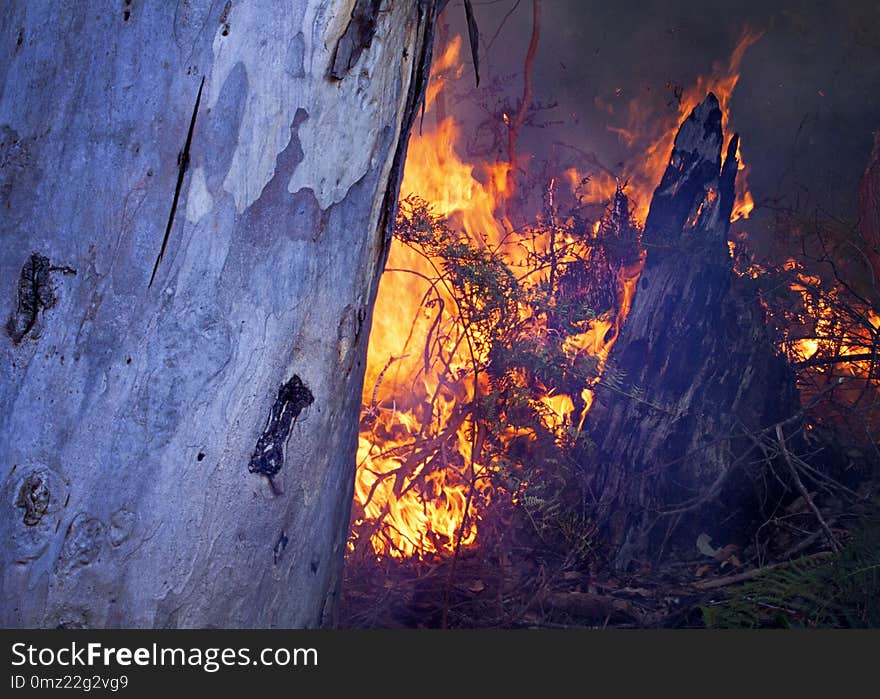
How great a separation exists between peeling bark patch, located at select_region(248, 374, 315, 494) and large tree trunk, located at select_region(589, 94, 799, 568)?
2.07m

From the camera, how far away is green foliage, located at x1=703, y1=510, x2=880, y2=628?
2420 millimetres

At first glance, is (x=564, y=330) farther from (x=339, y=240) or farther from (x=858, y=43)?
(x=858, y=43)

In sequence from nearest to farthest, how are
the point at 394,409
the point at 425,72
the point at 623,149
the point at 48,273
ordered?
the point at 48,273 < the point at 425,72 < the point at 394,409 < the point at 623,149

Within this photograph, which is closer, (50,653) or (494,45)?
(50,653)

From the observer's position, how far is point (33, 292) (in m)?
1.41

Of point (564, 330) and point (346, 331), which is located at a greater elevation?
point (564, 330)

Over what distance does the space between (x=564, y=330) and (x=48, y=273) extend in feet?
7.88

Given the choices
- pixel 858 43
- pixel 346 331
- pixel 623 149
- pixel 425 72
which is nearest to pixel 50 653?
pixel 346 331

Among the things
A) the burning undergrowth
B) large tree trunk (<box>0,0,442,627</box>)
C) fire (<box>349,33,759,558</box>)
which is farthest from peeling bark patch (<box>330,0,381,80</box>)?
fire (<box>349,33,759,558</box>)

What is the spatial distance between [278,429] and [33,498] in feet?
1.45

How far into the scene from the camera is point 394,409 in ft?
12.5

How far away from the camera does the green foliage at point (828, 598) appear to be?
2.42 m

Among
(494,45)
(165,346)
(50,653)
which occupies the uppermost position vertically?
(494,45)

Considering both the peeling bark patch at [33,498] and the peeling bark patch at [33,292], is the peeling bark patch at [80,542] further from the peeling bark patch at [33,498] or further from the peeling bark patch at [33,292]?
the peeling bark patch at [33,292]
